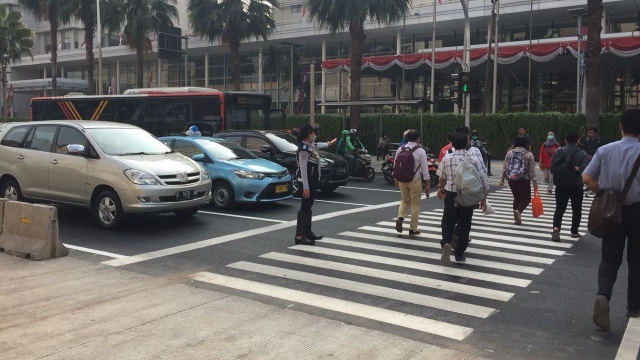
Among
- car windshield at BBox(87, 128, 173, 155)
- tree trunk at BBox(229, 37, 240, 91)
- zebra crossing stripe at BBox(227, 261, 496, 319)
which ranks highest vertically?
tree trunk at BBox(229, 37, 240, 91)

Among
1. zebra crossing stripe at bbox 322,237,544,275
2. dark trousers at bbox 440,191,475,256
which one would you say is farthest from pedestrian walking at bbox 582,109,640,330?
dark trousers at bbox 440,191,475,256

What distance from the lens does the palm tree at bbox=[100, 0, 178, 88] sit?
3603 centimetres

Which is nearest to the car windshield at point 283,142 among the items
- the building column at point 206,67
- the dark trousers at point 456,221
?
the dark trousers at point 456,221

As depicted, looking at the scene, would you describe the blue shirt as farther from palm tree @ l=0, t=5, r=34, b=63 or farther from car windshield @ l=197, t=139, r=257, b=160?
palm tree @ l=0, t=5, r=34, b=63

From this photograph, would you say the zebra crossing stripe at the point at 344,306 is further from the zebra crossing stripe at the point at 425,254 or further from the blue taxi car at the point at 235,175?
the blue taxi car at the point at 235,175

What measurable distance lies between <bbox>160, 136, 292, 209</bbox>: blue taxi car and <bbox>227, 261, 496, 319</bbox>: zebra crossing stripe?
437 cm

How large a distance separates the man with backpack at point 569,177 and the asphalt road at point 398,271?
36 cm

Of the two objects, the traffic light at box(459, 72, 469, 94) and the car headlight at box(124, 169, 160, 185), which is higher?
the traffic light at box(459, 72, 469, 94)

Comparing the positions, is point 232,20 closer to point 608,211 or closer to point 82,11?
point 82,11

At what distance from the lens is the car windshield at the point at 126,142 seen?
9.95 meters

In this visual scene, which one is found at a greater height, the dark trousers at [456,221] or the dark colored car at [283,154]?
the dark colored car at [283,154]

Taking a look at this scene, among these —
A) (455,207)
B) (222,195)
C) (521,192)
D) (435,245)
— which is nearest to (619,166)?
(455,207)

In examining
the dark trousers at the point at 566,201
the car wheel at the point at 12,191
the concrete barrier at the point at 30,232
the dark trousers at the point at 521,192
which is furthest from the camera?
the car wheel at the point at 12,191

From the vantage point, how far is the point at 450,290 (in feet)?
20.8
